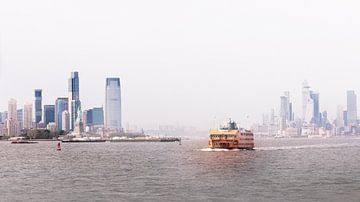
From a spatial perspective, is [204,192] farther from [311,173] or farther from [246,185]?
[311,173]

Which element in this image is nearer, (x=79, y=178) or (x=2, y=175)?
(x=79, y=178)

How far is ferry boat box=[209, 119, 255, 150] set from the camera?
177 metres

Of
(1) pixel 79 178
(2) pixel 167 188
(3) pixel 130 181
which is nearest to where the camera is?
(2) pixel 167 188

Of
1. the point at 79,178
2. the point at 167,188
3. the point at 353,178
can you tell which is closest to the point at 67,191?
the point at 167,188

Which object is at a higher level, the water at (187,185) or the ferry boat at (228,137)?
the ferry boat at (228,137)

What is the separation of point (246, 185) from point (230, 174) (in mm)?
18084

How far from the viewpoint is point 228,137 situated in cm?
17675

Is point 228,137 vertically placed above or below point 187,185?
above

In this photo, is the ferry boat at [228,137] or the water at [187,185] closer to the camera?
the water at [187,185]

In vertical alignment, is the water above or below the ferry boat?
below

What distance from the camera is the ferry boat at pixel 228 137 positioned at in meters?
177

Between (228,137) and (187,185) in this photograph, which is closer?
(187,185)

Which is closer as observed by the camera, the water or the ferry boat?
the water

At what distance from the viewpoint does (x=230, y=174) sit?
3819 inches
